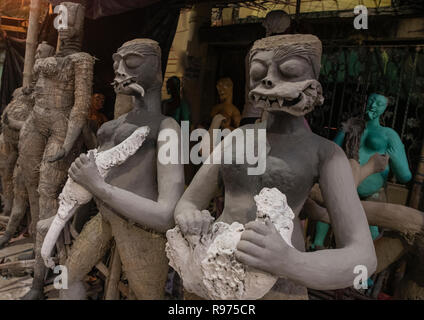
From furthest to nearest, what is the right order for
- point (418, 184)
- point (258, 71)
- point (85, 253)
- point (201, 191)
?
1. point (418, 184)
2. point (85, 253)
3. point (201, 191)
4. point (258, 71)

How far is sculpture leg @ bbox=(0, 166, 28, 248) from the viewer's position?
137 inches

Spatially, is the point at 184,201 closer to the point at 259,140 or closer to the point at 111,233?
the point at 259,140

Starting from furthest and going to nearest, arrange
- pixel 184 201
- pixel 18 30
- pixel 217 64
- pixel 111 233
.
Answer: pixel 18 30 < pixel 217 64 < pixel 111 233 < pixel 184 201

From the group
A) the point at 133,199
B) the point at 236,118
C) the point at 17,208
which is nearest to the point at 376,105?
the point at 236,118

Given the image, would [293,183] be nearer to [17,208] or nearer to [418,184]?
[418,184]

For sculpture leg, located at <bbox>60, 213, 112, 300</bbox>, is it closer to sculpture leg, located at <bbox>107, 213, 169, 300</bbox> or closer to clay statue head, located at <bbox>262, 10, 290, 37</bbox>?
sculpture leg, located at <bbox>107, 213, 169, 300</bbox>

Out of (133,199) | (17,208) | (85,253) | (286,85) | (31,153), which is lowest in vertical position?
(17,208)

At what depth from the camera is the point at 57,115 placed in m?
2.75

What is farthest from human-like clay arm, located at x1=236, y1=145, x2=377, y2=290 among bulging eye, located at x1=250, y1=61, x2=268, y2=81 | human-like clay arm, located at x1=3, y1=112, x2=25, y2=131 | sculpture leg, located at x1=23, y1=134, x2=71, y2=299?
human-like clay arm, located at x1=3, y1=112, x2=25, y2=131

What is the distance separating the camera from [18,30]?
4.75 m

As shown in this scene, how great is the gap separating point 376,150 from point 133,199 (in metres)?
1.51

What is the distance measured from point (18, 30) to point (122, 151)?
405 cm

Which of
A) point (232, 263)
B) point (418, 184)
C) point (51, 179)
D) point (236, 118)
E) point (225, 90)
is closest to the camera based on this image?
point (232, 263)
